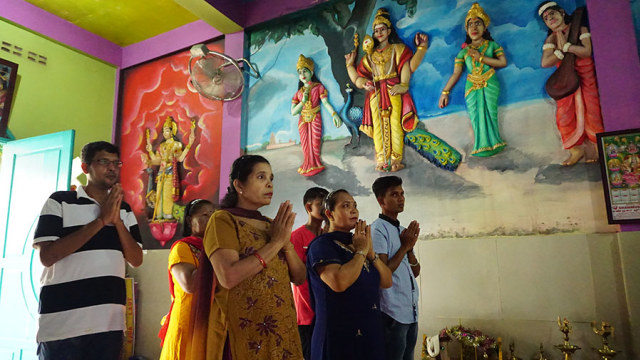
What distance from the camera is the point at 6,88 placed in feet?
15.4

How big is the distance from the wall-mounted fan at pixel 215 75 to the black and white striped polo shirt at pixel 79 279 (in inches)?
95.4

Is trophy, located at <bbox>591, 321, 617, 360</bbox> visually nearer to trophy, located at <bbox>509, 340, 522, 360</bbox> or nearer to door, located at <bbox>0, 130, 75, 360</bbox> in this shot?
trophy, located at <bbox>509, 340, 522, 360</bbox>

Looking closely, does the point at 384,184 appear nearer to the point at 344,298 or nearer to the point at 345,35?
the point at 344,298

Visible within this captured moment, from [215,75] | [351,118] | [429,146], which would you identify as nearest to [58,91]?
[215,75]

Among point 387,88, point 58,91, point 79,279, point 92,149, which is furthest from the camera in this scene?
point 58,91

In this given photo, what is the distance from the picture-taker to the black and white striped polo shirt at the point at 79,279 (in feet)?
7.04

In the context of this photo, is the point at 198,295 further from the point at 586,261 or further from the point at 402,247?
the point at 586,261

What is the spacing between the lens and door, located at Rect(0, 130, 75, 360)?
3.75 m

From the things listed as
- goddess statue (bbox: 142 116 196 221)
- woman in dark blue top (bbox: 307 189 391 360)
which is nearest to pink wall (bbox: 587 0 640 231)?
woman in dark blue top (bbox: 307 189 391 360)

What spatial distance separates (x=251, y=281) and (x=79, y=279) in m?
1.08

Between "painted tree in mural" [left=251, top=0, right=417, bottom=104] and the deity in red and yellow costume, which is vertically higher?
"painted tree in mural" [left=251, top=0, right=417, bottom=104]

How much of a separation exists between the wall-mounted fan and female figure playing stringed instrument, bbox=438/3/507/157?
212 centimetres

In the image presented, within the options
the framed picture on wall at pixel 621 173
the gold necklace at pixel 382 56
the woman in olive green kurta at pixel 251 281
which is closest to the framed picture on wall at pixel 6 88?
the gold necklace at pixel 382 56

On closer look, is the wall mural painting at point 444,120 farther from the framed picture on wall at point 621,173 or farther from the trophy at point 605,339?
the trophy at point 605,339
